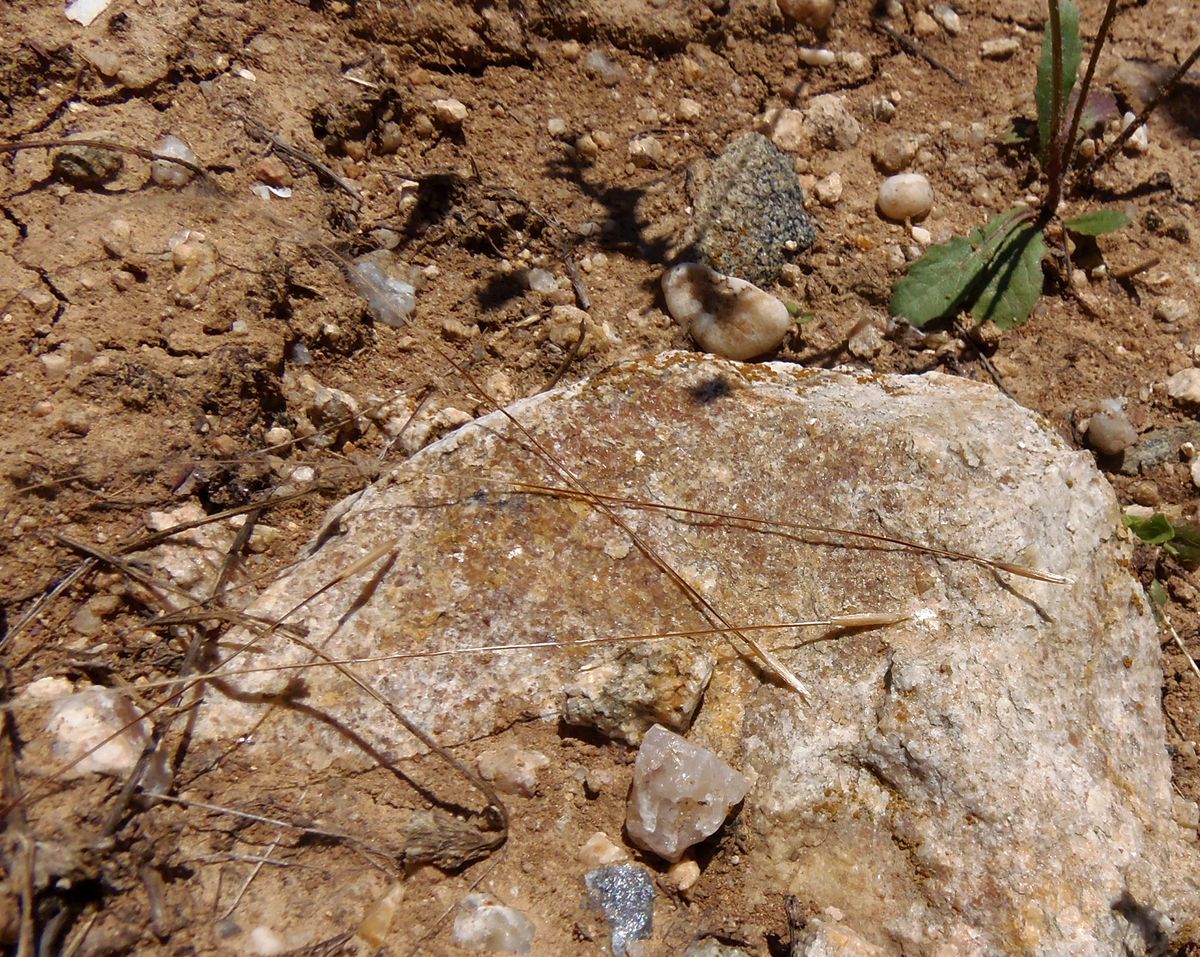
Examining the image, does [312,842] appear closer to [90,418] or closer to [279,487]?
[279,487]

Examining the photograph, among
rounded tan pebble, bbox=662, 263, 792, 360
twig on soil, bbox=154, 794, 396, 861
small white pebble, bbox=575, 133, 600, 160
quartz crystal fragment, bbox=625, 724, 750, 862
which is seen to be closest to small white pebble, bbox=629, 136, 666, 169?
small white pebble, bbox=575, 133, 600, 160

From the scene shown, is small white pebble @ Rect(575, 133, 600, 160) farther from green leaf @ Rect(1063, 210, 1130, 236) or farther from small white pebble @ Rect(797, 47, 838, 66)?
green leaf @ Rect(1063, 210, 1130, 236)

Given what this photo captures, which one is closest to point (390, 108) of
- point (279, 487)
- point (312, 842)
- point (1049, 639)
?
point (279, 487)

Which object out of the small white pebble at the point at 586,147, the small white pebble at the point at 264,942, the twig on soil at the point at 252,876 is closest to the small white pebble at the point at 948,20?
the small white pebble at the point at 586,147

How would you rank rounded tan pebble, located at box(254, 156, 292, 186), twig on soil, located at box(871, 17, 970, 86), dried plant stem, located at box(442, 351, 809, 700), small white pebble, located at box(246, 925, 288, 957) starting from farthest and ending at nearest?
twig on soil, located at box(871, 17, 970, 86), rounded tan pebble, located at box(254, 156, 292, 186), dried plant stem, located at box(442, 351, 809, 700), small white pebble, located at box(246, 925, 288, 957)

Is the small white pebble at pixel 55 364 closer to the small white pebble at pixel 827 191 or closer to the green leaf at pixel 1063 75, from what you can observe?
the small white pebble at pixel 827 191

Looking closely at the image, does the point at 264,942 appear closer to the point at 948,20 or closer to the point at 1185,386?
the point at 1185,386

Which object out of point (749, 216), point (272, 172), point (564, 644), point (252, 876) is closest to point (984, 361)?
point (749, 216)
